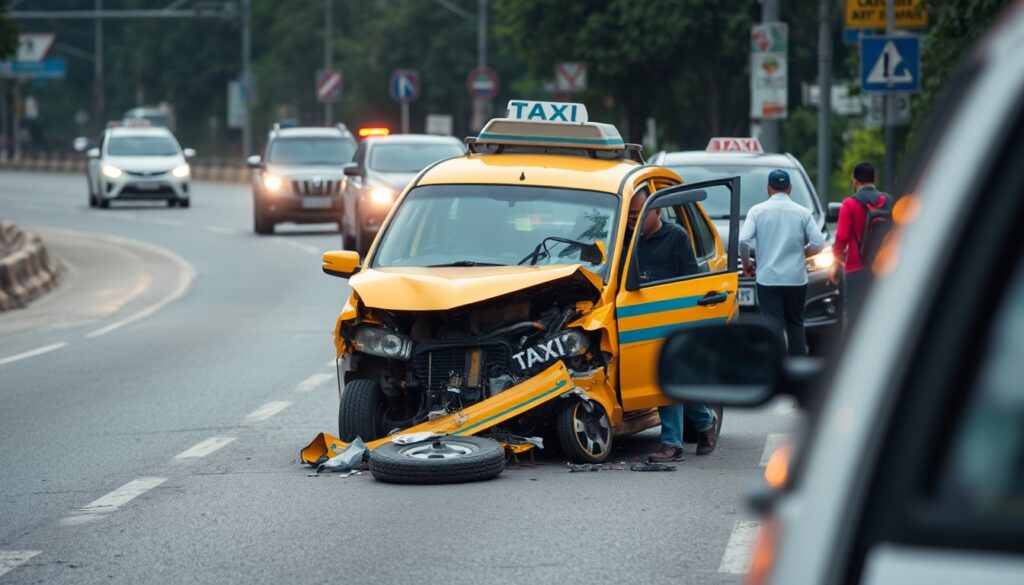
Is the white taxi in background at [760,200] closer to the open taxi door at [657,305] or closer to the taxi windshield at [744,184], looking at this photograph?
the taxi windshield at [744,184]

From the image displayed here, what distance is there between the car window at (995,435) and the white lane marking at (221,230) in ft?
115

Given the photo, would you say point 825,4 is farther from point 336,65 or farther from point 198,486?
point 336,65

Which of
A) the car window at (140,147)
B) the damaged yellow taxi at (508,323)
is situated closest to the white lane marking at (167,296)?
the damaged yellow taxi at (508,323)

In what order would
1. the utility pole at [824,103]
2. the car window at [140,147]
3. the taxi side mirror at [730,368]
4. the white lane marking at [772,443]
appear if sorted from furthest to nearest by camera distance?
the car window at [140,147], the utility pole at [824,103], the white lane marking at [772,443], the taxi side mirror at [730,368]

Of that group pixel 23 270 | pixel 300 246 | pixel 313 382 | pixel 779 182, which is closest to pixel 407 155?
pixel 300 246

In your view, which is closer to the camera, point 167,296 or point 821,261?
point 821,261

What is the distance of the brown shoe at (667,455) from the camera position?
10.4m

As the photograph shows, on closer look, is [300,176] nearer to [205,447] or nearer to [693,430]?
[205,447]

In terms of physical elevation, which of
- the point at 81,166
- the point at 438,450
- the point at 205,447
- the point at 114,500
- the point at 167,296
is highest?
the point at 438,450

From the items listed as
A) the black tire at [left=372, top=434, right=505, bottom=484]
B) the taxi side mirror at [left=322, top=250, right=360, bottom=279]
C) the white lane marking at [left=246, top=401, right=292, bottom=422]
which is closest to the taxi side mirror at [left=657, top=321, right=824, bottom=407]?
the black tire at [left=372, top=434, right=505, bottom=484]

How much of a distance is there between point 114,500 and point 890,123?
13.7 m

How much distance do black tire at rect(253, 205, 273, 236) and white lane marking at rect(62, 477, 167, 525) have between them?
26.3 m

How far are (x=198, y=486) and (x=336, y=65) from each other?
8055cm

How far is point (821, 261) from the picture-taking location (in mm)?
15367
